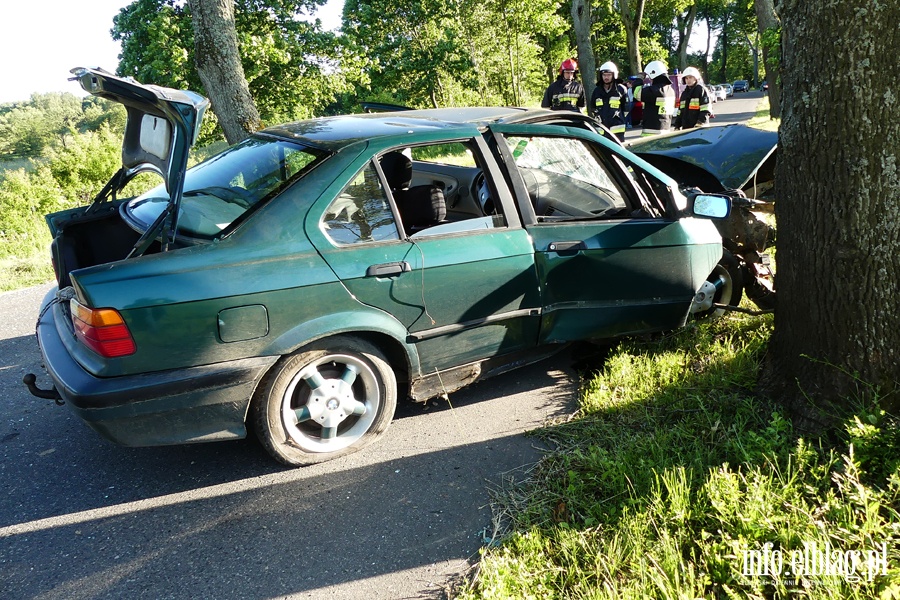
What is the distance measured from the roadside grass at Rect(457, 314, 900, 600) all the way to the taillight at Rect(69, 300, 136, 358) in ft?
5.43

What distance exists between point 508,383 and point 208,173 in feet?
7.07

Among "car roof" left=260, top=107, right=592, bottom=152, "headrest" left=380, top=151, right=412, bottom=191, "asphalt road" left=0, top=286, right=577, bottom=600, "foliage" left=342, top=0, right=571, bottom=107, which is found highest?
"foliage" left=342, top=0, right=571, bottom=107

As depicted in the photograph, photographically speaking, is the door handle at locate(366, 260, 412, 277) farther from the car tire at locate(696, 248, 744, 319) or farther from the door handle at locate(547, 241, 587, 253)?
the car tire at locate(696, 248, 744, 319)

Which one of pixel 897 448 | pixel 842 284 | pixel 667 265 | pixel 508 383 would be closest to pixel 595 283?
pixel 667 265

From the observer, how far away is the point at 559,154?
4199mm

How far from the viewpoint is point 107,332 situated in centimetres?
261

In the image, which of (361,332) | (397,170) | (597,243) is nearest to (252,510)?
(361,332)

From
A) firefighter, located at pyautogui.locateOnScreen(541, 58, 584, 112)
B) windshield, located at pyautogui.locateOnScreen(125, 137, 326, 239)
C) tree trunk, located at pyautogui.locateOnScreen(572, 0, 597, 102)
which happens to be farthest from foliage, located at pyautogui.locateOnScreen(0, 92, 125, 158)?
windshield, located at pyautogui.locateOnScreen(125, 137, 326, 239)

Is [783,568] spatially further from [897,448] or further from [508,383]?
[508,383]

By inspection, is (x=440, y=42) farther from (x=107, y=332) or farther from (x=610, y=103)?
(x=107, y=332)

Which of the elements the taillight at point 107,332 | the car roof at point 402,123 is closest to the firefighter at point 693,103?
the car roof at point 402,123

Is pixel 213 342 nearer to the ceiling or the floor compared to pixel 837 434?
nearer to the ceiling

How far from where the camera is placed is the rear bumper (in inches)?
105

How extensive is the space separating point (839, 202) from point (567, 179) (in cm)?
174
